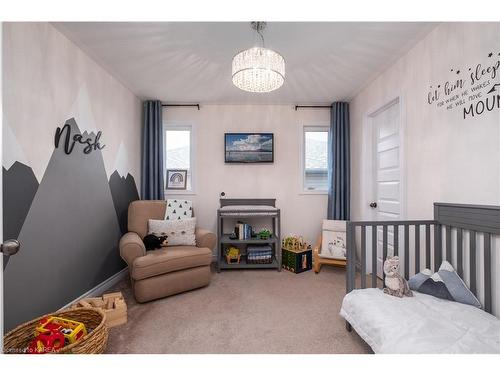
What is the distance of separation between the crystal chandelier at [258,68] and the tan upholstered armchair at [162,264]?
171cm

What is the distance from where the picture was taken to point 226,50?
2297mm

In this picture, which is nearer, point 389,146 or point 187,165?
point 389,146

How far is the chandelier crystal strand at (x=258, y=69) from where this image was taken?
179cm

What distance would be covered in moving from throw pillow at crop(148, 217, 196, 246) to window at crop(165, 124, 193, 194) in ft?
3.34

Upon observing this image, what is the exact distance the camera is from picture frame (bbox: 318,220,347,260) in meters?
3.19

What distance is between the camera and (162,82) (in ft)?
9.87

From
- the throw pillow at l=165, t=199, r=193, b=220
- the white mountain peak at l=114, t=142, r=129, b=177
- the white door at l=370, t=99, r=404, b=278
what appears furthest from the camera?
the throw pillow at l=165, t=199, r=193, b=220

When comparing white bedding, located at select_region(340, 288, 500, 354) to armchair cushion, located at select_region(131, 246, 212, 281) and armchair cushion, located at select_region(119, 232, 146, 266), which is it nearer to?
armchair cushion, located at select_region(131, 246, 212, 281)

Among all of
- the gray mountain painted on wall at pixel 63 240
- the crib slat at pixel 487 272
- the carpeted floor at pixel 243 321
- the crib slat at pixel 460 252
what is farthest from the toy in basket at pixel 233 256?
the crib slat at pixel 487 272

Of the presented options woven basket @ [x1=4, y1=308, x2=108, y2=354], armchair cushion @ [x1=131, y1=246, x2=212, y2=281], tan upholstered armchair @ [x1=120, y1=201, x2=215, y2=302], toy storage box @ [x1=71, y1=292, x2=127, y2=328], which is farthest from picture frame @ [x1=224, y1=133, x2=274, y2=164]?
woven basket @ [x1=4, y1=308, x2=108, y2=354]

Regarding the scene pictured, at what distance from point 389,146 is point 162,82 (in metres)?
2.73

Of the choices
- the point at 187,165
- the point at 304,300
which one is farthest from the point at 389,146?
the point at 187,165

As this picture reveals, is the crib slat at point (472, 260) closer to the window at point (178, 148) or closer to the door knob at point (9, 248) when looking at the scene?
the door knob at point (9, 248)
